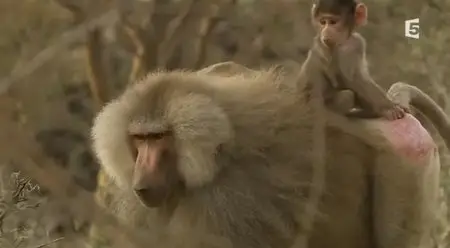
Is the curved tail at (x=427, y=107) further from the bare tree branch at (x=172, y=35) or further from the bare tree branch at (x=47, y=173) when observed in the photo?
the bare tree branch at (x=47, y=173)

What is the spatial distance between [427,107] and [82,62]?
0.64m

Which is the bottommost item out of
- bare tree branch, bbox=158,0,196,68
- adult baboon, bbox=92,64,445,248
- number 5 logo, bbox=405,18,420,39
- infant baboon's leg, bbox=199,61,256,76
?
adult baboon, bbox=92,64,445,248

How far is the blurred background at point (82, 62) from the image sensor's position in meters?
1.18

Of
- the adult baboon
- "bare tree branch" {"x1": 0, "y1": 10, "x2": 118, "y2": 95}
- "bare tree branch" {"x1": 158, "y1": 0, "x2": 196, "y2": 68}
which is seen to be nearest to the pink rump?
the adult baboon

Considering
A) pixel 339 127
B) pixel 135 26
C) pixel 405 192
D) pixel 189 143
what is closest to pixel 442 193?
pixel 405 192

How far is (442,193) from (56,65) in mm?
749

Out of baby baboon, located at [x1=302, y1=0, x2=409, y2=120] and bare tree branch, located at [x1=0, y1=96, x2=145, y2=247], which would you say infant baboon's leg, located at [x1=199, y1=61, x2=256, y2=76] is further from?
bare tree branch, located at [x1=0, y1=96, x2=145, y2=247]

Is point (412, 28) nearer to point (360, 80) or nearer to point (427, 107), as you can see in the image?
point (427, 107)

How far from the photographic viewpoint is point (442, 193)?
55.6 inches

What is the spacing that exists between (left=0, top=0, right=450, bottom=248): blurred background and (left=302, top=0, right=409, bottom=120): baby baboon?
1.4 inches

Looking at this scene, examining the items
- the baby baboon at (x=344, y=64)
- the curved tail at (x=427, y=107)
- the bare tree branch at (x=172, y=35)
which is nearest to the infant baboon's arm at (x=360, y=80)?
the baby baboon at (x=344, y=64)

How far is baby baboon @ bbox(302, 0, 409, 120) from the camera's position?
1.21 meters

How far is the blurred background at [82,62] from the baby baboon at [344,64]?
3cm

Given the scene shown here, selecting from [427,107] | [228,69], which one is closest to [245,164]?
[228,69]
